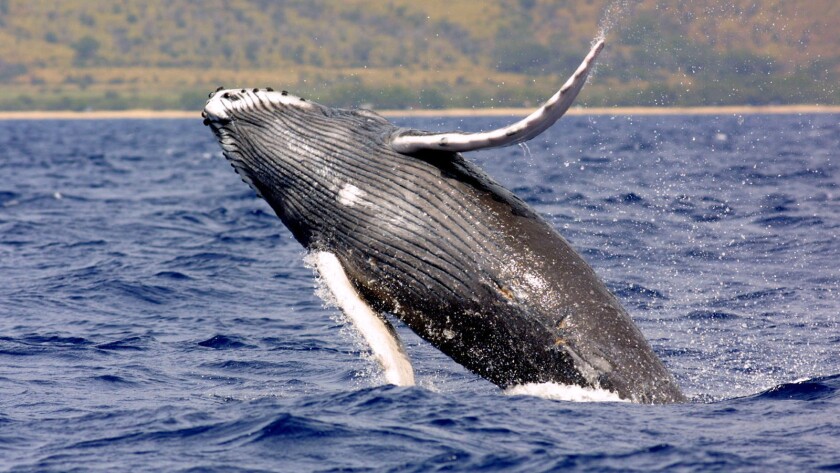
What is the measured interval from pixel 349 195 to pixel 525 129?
189 centimetres

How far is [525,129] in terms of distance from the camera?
24.3 ft

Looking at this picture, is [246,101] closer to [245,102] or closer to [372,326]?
[245,102]

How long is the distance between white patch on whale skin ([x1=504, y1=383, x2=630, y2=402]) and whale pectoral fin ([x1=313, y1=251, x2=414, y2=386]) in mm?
891

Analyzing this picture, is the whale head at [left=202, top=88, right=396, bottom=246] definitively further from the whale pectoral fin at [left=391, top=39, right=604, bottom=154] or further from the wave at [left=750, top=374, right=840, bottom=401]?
the wave at [left=750, top=374, right=840, bottom=401]

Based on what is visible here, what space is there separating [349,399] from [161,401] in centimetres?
177

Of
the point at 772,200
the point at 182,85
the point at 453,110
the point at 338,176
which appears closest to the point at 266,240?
the point at 772,200

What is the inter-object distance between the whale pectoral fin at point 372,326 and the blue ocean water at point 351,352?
→ 36cm

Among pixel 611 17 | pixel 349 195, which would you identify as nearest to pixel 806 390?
pixel 611 17

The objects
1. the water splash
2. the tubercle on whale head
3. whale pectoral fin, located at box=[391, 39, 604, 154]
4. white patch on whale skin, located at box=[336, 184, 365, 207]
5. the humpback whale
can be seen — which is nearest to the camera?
whale pectoral fin, located at box=[391, 39, 604, 154]

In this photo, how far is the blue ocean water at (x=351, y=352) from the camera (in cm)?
751

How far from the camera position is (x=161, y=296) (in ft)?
49.5

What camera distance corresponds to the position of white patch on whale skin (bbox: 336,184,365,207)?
→ 8.73m

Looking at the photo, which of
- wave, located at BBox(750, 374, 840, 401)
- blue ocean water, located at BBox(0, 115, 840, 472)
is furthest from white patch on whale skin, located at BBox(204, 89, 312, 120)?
wave, located at BBox(750, 374, 840, 401)

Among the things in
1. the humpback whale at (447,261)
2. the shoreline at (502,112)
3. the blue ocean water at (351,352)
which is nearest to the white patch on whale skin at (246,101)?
the humpback whale at (447,261)
